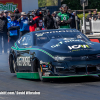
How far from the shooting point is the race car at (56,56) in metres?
7.77

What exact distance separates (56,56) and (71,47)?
42cm

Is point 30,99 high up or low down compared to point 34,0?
down

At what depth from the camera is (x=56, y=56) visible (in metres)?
7.81

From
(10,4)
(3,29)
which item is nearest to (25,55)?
(3,29)

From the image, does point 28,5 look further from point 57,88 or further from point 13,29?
point 57,88

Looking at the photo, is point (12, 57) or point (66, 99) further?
point (12, 57)

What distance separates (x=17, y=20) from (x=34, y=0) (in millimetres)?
14956

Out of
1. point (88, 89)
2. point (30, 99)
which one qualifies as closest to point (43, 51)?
point (88, 89)

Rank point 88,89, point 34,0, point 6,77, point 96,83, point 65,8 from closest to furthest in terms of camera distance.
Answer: point 88,89 < point 96,83 < point 6,77 < point 65,8 < point 34,0

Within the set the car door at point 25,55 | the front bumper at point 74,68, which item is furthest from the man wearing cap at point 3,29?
the front bumper at point 74,68

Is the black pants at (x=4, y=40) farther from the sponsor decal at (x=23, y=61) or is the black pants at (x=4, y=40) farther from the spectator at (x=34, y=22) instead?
the sponsor decal at (x=23, y=61)

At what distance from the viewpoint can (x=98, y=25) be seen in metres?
18.6

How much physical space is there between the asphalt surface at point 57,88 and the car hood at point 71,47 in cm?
66

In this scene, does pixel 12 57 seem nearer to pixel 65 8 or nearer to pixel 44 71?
pixel 44 71
